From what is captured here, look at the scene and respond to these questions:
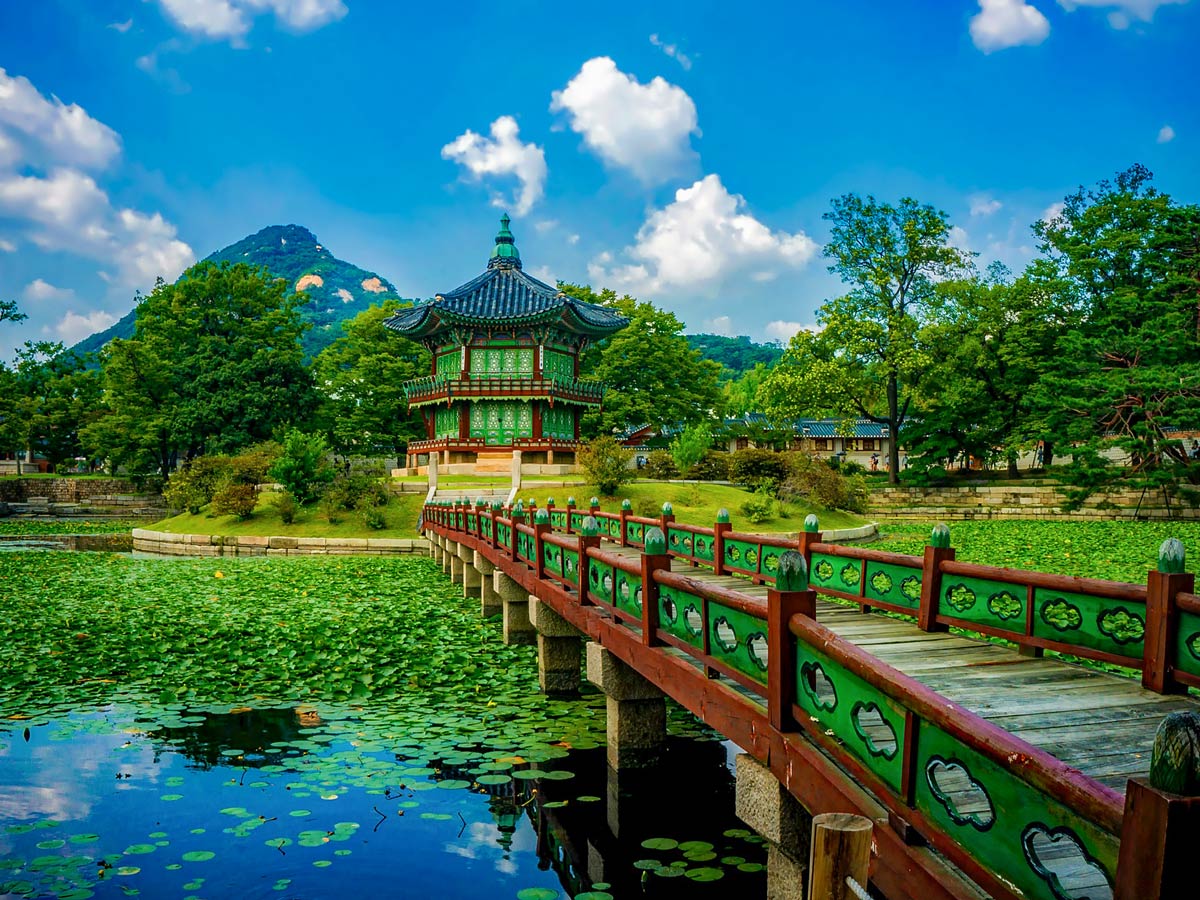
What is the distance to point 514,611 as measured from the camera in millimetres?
11359

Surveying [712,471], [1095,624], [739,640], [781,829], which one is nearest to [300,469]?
[712,471]

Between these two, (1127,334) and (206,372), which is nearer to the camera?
(1127,334)

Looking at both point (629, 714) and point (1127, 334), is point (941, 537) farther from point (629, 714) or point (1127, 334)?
point (1127, 334)

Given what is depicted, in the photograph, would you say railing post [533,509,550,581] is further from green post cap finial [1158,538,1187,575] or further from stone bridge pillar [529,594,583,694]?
green post cap finial [1158,538,1187,575]

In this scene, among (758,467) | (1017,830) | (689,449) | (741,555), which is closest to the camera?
(1017,830)

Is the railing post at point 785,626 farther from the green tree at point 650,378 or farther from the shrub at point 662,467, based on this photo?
the green tree at point 650,378

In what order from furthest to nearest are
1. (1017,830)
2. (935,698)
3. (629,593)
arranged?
1. (629,593)
2. (935,698)
3. (1017,830)

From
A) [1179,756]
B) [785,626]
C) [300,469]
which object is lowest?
[785,626]

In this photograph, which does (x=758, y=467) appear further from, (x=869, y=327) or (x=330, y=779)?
(x=330, y=779)

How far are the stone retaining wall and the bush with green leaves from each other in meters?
2.41

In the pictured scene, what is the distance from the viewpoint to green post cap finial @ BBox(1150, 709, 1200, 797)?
1.76 m

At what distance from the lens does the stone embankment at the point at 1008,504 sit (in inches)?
1200

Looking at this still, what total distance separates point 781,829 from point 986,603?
102 inches

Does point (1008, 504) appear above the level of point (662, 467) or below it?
below
